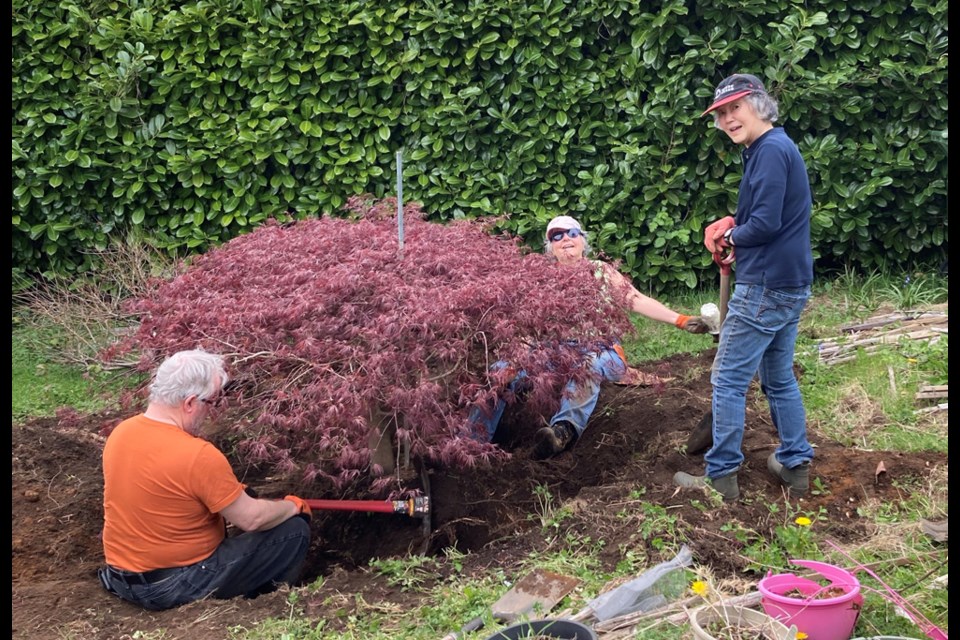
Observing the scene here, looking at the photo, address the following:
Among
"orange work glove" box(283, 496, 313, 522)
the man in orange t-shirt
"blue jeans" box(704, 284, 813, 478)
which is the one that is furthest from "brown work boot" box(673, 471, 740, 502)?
the man in orange t-shirt

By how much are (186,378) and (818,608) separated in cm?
241

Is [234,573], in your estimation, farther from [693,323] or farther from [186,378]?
[693,323]

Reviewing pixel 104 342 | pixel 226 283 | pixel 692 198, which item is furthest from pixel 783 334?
pixel 104 342

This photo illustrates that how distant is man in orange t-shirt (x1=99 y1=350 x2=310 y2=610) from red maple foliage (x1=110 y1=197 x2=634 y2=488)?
0.19 meters

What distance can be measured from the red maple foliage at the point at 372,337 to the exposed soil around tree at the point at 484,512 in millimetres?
470

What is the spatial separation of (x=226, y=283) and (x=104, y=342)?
2943 mm

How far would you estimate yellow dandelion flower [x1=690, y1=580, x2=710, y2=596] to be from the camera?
3287 mm

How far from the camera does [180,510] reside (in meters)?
3.80

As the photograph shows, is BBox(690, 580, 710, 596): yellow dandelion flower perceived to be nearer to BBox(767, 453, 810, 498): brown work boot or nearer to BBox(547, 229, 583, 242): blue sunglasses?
BBox(767, 453, 810, 498): brown work boot

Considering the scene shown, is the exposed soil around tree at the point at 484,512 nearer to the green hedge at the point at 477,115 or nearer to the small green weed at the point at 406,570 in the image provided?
the small green weed at the point at 406,570
